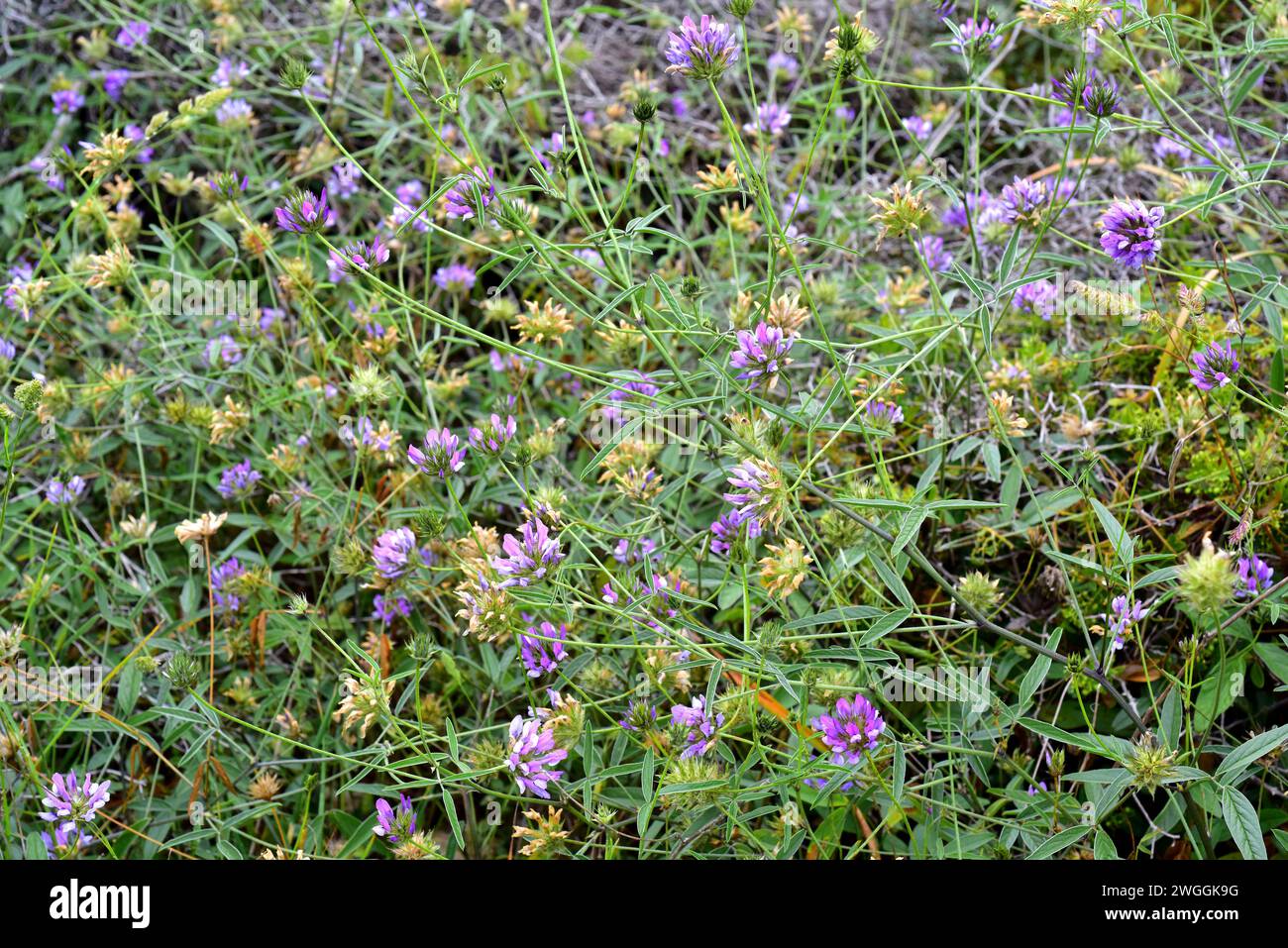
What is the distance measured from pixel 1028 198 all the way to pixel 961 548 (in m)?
0.64

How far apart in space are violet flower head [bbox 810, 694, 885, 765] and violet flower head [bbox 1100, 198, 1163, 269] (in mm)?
723

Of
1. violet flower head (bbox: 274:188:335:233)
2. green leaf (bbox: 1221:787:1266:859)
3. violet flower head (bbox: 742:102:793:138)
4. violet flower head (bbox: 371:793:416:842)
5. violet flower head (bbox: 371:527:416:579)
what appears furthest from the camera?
violet flower head (bbox: 742:102:793:138)

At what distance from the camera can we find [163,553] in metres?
2.31

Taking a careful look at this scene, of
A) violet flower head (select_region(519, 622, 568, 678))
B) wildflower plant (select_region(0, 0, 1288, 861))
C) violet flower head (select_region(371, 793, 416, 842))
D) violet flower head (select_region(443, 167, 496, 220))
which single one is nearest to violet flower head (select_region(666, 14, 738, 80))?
wildflower plant (select_region(0, 0, 1288, 861))

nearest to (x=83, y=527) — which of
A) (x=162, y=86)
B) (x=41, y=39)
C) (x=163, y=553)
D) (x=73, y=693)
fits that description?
(x=163, y=553)

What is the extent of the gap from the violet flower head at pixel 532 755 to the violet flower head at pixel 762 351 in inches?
22.3

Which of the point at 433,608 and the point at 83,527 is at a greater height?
the point at 433,608

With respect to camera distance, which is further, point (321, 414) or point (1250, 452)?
point (321, 414)

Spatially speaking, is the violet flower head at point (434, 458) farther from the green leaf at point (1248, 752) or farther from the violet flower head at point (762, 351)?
the green leaf at point (1248, 752)

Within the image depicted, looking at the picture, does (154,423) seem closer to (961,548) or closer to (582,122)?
(582,122)

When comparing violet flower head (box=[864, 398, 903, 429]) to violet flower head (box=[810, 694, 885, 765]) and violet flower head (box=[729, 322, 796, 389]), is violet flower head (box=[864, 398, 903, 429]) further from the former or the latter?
violet flower head (box=[810, 694, 885, 765])

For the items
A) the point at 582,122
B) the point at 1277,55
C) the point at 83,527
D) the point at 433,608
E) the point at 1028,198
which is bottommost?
the point at 83,527

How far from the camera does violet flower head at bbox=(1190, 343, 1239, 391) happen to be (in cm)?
168
